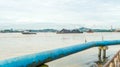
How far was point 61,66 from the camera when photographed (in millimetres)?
24953

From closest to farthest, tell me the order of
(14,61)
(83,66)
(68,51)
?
(14,61), (68,51), (83,66)

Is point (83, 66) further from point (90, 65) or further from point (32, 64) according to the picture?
point (32, 64)

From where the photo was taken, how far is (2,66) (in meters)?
4.26

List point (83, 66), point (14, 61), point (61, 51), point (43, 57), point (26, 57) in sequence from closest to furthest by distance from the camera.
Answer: point (14, 61), point (26, 57), point (43, 57), point (61, 51), point (83, 66)

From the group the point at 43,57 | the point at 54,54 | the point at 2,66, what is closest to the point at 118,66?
the point at 54,54

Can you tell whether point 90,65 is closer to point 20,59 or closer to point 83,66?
point 83,66

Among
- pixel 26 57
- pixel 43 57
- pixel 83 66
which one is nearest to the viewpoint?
pixel 26 57

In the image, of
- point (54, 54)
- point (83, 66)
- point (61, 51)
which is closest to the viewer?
point (54, 54)

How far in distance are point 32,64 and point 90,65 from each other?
1930 centimetres

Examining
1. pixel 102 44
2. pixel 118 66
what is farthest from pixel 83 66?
pixel 118 66

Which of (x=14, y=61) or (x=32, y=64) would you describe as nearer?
(x=14, y=61)

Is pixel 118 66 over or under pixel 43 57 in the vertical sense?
under

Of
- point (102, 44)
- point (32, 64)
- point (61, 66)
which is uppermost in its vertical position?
point (32, 64)

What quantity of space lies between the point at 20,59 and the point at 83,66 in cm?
1961
